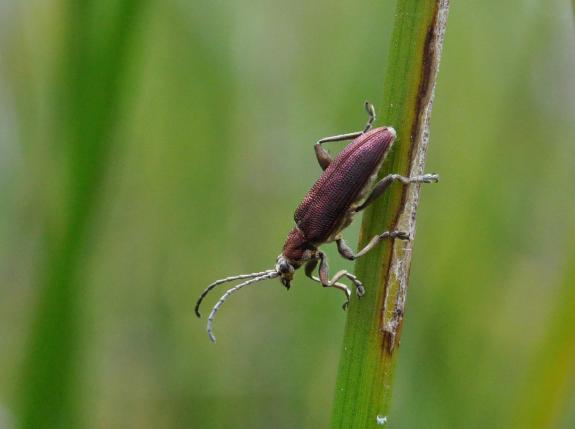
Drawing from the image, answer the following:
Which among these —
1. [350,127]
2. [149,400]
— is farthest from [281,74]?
[149,400]

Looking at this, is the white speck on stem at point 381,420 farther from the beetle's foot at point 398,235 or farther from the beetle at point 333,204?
the beetle at point 333,204

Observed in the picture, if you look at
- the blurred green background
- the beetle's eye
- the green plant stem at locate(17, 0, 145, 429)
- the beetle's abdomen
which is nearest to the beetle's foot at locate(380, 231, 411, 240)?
the beetle's abdomen

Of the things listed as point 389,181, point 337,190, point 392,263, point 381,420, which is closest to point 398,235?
point 392,263

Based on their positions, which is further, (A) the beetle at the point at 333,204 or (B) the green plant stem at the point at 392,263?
(A) the beetle at the point at 333,204

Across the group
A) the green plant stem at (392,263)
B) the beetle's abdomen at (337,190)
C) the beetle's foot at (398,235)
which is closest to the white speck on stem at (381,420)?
the green plant stem at (392,263)

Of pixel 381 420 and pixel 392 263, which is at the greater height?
pixel 392 263

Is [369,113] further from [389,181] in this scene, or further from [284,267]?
[389,181]
